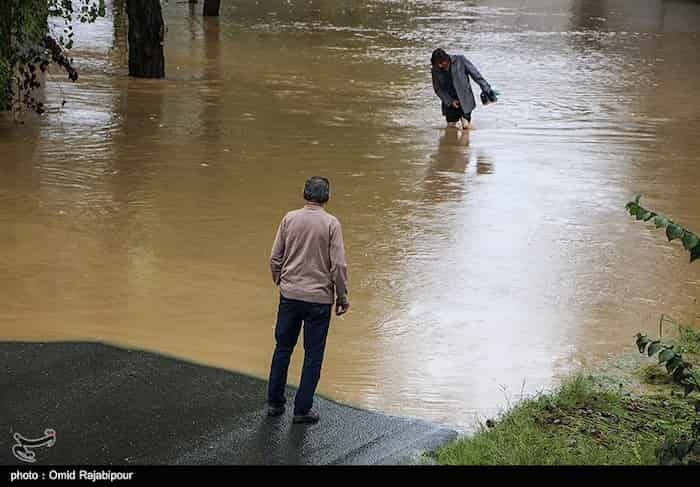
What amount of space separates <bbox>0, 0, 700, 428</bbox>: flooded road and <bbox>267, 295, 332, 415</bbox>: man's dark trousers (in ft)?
2.06

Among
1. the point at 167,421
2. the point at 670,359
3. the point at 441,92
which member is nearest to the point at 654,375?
the point at 670,359

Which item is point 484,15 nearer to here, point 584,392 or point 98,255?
point 98,255

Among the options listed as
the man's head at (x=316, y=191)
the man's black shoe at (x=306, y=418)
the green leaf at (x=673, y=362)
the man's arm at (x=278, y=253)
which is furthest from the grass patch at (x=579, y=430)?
the man's head at (x=316, y=191)

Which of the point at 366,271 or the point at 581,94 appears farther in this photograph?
the point at 581,94

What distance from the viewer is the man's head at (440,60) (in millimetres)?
17516

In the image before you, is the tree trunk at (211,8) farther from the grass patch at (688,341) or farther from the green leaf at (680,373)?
the green leaf at (680,373)

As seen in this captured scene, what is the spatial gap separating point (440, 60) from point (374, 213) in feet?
18.0

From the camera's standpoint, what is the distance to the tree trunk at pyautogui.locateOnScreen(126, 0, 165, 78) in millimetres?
21859

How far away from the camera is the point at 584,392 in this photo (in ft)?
25.0

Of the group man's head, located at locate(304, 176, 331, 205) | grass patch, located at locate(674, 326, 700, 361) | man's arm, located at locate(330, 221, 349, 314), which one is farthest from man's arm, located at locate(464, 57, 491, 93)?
man's arm, located at locate(330, 221, 349, 314)

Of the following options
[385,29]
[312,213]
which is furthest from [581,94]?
[312,213]

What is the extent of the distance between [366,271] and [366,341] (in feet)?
5.93

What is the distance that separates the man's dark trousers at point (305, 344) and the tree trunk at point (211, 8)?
28.3 m

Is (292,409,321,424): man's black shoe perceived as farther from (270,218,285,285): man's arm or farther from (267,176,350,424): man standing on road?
(270,218,285,285): man's arm
